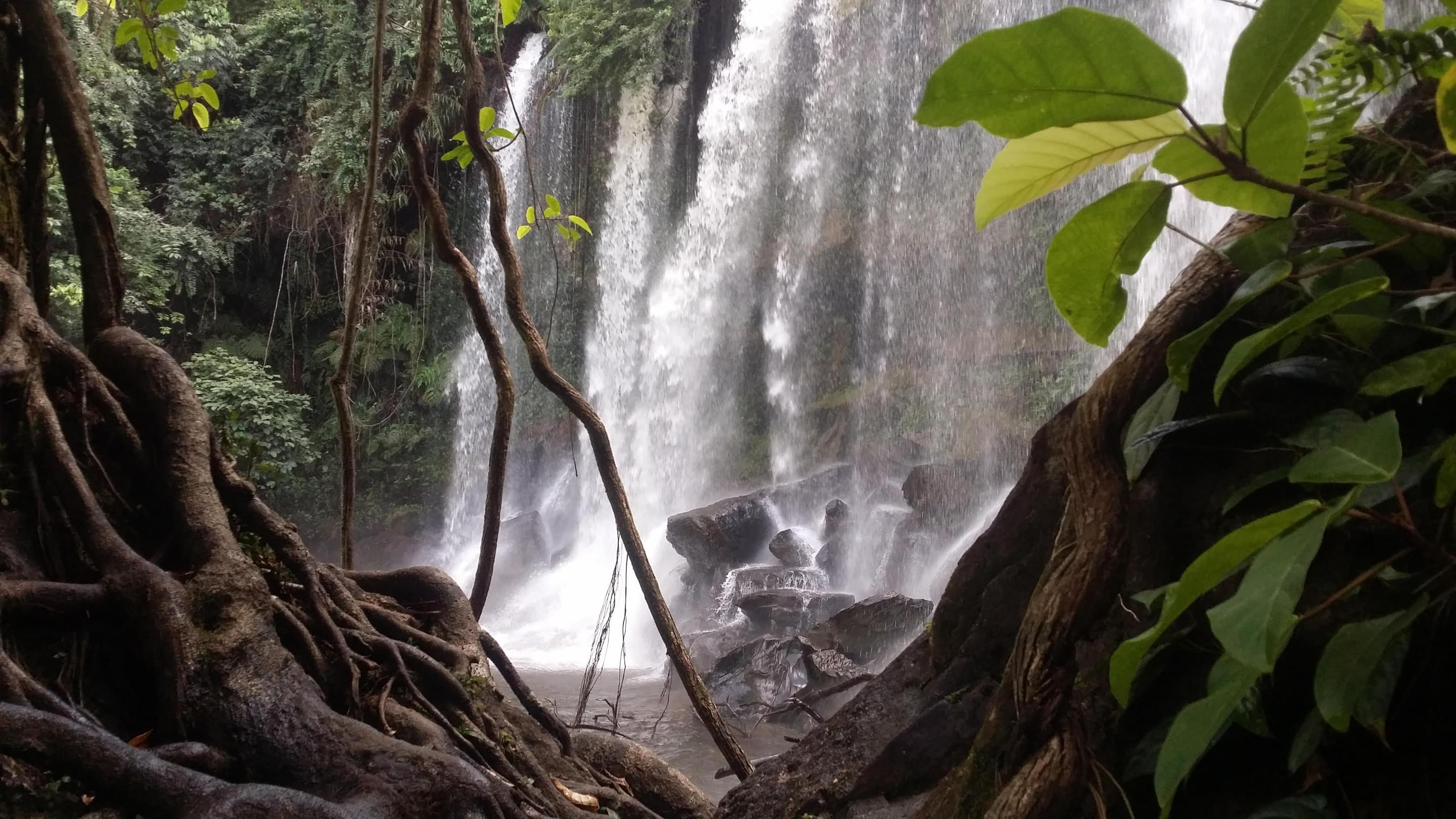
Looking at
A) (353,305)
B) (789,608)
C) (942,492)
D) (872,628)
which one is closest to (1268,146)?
(353,305)

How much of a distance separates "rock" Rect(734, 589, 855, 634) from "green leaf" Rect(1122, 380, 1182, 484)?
24.3 ft

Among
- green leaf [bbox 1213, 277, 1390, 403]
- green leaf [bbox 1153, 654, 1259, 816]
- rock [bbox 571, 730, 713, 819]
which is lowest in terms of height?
rock [bbox 571, 730, 713, 819]

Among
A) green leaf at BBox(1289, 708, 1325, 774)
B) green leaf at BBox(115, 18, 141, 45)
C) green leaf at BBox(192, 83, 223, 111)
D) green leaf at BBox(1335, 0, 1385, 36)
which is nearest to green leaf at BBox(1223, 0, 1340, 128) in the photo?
green leaf at BBox(1289, 708, 1325, 774)

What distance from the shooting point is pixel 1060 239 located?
0.88 meters

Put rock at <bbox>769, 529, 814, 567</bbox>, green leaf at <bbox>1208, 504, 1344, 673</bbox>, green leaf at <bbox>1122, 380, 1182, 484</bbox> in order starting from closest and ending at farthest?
green leaf at <bbox>1208, 504, 1344, 673</bbox> → green leaf at <bbox>1122, 380, 1182, 484</bbox> → rock at <bbox>769, 529, 814, 567</bbox>

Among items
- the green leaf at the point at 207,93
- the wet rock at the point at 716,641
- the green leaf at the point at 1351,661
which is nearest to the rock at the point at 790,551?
the wet rock at the point at 716,641

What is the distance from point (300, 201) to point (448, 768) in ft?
44.5

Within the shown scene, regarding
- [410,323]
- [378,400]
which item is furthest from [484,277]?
[378,400]

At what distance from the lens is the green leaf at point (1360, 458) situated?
786mm

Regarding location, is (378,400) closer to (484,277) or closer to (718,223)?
(484,277)

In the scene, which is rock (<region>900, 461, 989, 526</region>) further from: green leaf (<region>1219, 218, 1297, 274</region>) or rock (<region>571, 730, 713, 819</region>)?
green leaf (<region>1219, 218, 1297, 274</region>)

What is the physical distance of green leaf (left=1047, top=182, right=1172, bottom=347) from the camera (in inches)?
33.3

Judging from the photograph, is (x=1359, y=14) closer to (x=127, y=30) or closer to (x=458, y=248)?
(x=458, y=248)

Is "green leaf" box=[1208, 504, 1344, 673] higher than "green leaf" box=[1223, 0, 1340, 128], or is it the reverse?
"green leaf" box=[1223, 0, 1340, 128]
